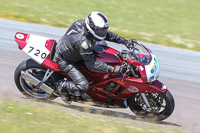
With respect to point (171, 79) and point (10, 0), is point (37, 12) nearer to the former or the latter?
point (10, 0)

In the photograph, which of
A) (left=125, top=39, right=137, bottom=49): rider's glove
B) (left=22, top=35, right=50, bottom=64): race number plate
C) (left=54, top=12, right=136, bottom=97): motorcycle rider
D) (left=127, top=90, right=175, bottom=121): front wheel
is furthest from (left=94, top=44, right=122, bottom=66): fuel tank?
(left=22, top=35, right=50, bottom=64): race number plate

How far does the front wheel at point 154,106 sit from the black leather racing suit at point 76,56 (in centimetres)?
89

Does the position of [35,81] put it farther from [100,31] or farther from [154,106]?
[154,106]

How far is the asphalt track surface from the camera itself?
676 cm

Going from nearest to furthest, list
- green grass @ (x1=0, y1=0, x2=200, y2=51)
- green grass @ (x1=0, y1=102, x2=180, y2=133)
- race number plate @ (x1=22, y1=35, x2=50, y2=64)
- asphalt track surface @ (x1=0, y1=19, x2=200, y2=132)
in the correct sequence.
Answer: green grass @ (x1=0, y1=102, x2=180, y2=133), race number plate @ (x1=22, y1=35, x2=50, y2=64), asphalt track surface @ (x1=0, y1=19, x2=200, y2=132), green grass @ (x1=0, y1=0, x2=200, y2=51)

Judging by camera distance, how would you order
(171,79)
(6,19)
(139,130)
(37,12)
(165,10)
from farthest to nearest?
(165,10), (37,12), (6,19), (171,79), (139,130)

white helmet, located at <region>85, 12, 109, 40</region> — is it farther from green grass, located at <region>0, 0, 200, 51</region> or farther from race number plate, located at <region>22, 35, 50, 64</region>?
green grass, located at <region>0, 0, 200, 51</region>

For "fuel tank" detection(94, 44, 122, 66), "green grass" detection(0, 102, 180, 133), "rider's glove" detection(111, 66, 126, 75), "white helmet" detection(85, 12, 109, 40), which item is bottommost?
"green grass" detection(0, 102, 180, 133)

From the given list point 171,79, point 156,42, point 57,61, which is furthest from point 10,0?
point 57,61

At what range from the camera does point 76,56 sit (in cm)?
599

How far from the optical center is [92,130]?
4.57 m

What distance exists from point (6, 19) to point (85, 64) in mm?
6878

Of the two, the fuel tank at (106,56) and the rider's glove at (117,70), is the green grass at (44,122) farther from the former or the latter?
the fuel tank at (106,56)

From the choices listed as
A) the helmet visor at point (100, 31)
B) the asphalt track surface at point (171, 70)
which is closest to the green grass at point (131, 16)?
the asphalt track surface at point (171, 70)
